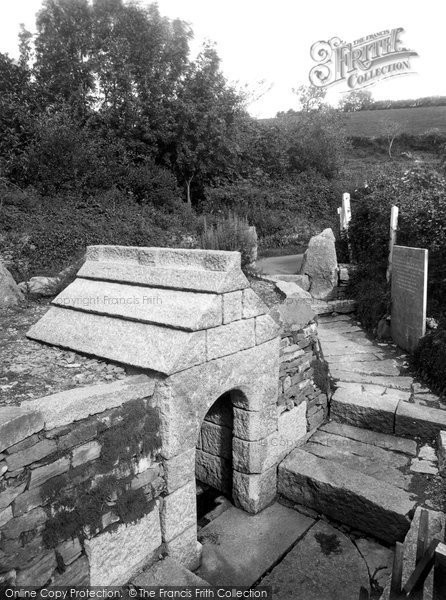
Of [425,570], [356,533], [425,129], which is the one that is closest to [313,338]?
[356,533]

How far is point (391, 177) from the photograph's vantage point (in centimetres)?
1128

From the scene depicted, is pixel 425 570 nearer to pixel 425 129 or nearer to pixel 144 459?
pixel 144 459

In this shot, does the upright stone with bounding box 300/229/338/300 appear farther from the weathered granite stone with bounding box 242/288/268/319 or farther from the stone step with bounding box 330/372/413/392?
the weathered granite stone with bounding box 242/288/268/319

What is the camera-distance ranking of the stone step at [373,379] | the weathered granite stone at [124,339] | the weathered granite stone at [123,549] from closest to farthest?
the weathered granite stone at [123,549]
the weathered granite stone at [124,339]
the stone step at [373,379]

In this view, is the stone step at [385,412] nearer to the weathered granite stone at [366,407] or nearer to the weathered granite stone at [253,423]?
the weathered granite stone at [366,407]

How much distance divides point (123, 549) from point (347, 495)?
2020 millimetres

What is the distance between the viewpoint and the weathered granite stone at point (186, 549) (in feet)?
11.2

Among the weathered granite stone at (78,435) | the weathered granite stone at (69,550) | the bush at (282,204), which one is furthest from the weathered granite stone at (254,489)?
the bush at (282,204)

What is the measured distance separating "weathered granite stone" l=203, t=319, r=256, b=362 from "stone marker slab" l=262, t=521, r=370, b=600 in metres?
1.82

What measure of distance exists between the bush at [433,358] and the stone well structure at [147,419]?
6.62 feet

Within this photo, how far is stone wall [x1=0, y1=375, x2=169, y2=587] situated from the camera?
2432 mm

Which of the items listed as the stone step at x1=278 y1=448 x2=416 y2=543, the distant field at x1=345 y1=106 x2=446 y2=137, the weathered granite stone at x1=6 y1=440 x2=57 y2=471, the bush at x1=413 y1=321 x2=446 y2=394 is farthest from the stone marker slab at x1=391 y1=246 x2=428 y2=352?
the distant field at x1=345 y1=106 x2=446 y2=137

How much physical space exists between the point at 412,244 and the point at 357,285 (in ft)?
5.51

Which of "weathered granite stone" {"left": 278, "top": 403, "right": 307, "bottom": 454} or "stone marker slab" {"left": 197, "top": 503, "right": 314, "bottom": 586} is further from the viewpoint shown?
"weathered granite stone" {"left": 278, "top": 403, "right": 307, "bottom": 454}
